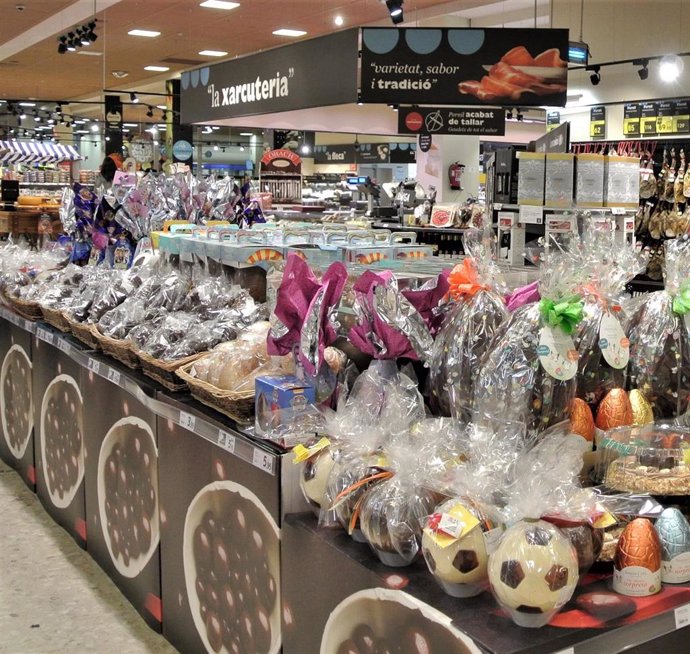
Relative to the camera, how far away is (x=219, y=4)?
1094 cm

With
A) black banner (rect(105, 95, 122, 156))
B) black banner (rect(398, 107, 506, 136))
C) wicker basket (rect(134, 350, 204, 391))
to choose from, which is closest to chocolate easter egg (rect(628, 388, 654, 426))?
wicker basket (rect(134, 350, 204, 391))

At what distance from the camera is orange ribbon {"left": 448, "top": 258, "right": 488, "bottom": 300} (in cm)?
195

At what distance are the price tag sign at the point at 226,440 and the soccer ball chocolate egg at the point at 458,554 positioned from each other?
2.57 ft

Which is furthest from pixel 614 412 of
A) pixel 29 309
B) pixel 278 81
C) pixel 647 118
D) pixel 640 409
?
pixel 647 118

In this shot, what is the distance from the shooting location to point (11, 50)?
50.9ft

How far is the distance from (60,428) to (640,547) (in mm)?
2731

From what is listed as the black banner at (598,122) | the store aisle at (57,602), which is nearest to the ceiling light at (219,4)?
the black banner at (598,122)

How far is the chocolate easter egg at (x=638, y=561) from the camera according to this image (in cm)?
147

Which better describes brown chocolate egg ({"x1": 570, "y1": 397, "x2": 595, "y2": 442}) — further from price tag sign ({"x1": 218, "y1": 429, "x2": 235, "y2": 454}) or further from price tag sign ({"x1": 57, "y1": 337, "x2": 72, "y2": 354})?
price tag sign ({"x1": 57, "y1": 337, "x2": 72, "y2": 354})

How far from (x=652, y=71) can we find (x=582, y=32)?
3.16ft

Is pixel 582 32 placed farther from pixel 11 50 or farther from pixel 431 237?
pixel 11 50

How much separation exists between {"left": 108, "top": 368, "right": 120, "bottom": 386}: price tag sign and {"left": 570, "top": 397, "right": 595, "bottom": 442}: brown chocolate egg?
1.64 metres

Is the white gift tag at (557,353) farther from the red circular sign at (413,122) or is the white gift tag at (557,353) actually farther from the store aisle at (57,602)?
the red circular sign at (413,122)

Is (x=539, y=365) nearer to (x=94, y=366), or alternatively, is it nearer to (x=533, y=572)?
(x=533, y=572)
